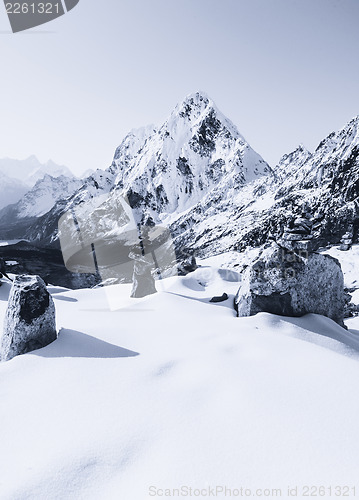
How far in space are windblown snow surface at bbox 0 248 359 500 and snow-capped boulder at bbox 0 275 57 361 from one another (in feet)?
1.22

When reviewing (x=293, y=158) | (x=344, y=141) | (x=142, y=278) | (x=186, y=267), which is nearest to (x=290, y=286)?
(x=142, y=278)

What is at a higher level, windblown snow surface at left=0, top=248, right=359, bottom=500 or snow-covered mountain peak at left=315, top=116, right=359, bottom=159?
snow-covered mountain peak at left=315, top=116, right=359, bottom=159

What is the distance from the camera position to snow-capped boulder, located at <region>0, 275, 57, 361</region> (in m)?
5.62

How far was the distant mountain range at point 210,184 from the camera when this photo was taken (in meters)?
53.4

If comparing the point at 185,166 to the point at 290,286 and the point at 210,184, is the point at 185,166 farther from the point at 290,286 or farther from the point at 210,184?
the point at 290,286

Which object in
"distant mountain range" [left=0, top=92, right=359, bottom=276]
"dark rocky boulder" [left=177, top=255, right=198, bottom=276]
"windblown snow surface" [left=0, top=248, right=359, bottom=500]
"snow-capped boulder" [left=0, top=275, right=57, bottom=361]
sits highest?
"distant mountain range" [left=0, top=92, right=359, bottom=276]

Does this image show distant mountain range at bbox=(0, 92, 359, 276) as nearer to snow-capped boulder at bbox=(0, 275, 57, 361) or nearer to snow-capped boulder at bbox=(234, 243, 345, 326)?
snow-capped boulder at bbox=(234, 243, 345, 326)

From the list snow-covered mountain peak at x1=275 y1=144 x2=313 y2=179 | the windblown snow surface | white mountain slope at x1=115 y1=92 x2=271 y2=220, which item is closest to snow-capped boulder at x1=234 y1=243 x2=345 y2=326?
the windblown snow surface

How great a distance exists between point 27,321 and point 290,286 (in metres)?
6.30

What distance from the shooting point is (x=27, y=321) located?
5707mm

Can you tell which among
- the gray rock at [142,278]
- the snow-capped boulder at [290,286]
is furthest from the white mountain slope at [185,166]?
the snow-capped boulder at [290,286]

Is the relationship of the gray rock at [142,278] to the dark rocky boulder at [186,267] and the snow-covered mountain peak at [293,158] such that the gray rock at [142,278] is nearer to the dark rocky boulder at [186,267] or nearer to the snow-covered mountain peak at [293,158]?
the dark rocky boulder at [186,267]

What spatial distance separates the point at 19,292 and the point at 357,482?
6.18 meters

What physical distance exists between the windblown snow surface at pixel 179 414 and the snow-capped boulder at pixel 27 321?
0.37 metres
